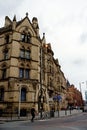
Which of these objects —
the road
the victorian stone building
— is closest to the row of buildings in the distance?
the victorian stone building

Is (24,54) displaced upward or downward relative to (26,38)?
downward

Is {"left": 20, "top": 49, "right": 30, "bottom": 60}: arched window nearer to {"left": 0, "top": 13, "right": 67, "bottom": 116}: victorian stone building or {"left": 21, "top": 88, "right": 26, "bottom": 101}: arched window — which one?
{"left": 0, "top": 13, "right": 67, "bottom": 116}: victorian stone building

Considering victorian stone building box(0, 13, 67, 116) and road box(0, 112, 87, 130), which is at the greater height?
victorian stone building box(0, 13, 67, 116)

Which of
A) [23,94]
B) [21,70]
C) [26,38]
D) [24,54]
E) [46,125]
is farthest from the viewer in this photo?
[26,38]

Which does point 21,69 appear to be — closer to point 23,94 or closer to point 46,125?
point 23,94

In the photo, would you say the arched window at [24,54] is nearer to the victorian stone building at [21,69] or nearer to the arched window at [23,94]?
the victorian stone building at [21,69]

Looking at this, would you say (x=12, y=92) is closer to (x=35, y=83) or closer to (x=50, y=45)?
(x=35, y=83)

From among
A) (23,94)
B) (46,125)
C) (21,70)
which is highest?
(21,70)

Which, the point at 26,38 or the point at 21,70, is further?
the point at 26,38

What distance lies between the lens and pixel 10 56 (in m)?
43.1

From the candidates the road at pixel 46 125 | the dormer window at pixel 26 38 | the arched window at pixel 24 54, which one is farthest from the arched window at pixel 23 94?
the road at pixel 46 125

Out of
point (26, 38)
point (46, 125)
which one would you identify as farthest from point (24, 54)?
point (46, 125)

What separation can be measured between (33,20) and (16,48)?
11132 millimetres

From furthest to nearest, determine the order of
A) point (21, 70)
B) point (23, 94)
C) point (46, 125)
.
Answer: point (21, 70)
point (23, 94)
point (46, 125)
